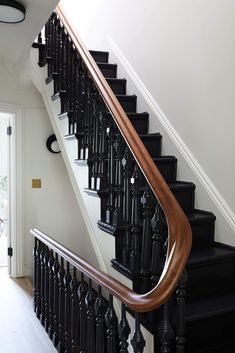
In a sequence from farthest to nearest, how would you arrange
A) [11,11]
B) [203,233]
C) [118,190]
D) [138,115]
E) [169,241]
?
[138,115] → [203,233] → [11,11] → [118,190] → [169,241]

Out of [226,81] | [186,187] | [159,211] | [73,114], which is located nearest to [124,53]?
[73,114]

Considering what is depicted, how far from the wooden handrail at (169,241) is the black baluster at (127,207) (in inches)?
4.6

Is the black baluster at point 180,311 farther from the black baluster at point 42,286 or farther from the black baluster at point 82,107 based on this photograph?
the black baluster at point 42,286

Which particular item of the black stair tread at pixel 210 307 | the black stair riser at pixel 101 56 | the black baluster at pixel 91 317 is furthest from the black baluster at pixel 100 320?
the black stair riser at pixel 101 56

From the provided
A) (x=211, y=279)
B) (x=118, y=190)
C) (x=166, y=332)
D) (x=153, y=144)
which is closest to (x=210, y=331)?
(x=211, y=279)

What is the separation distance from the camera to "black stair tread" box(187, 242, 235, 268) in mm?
1972

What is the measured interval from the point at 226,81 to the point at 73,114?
51.3 inches

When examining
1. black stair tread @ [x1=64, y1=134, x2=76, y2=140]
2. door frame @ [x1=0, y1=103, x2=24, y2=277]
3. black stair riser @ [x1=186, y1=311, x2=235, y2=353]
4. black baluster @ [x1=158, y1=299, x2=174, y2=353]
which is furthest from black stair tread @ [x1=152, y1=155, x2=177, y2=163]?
door frame @ [x1=0, y1=103, x2=24, y2=277]

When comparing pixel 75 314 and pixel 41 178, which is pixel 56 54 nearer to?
pixel 41 178

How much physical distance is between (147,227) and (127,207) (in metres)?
0.28

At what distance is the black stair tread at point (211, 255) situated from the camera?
6.47ft

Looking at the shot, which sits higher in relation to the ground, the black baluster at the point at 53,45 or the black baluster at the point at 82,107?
the black baluster at the point at 53,45

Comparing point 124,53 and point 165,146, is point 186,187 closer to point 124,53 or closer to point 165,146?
point 165,146

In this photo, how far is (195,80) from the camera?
103 inches
